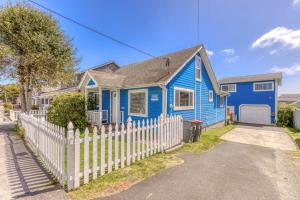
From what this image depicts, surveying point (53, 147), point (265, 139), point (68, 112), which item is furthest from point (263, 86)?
point (53, 147)

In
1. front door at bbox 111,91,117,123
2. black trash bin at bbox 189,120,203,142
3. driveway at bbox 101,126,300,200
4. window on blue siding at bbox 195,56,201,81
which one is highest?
window on blue siding at bbox 195,56,201,81

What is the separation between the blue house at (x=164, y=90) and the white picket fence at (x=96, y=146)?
120 inches

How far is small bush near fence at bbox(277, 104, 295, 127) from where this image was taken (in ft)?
58.6

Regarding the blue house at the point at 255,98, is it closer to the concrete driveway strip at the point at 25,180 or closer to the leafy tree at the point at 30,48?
the leafy tree at the point at 30,48

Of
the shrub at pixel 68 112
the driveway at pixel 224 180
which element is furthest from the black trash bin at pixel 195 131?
the shrub at pixel 68 112

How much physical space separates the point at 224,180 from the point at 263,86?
20.8m

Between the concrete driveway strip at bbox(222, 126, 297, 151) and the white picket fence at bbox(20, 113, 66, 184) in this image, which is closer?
the white picket fence at bbox(20, 113, 66, 184)

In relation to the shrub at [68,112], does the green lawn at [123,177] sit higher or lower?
lower

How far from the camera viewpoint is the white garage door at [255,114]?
19.9m

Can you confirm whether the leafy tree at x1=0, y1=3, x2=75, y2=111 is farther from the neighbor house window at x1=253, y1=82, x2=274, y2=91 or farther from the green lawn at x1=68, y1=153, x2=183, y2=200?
the neighbor house window at x1=253, y1=82, x2=274, y2=91

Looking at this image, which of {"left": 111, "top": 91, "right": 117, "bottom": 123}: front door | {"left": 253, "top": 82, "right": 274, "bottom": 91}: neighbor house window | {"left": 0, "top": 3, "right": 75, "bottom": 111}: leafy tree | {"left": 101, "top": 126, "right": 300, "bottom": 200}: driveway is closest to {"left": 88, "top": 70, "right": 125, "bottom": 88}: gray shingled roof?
{"left": 111, "top": 91, "right": 117, "bottom": 123}: front door

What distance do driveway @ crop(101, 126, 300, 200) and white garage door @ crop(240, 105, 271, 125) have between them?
16532mm

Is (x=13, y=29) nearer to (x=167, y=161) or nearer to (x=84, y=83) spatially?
(x=84, y=83)

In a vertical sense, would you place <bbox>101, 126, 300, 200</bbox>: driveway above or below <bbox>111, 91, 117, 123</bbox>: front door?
below
